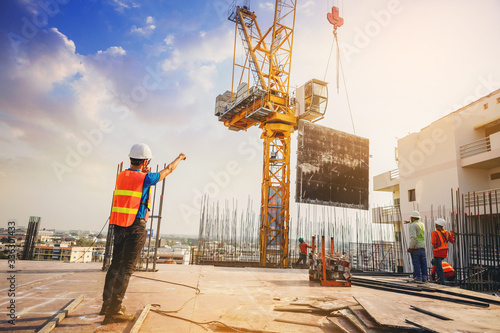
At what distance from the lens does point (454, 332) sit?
226cm

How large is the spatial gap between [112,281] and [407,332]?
2.73 metres

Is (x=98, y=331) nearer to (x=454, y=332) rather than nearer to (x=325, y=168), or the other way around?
(x=454, y=332)

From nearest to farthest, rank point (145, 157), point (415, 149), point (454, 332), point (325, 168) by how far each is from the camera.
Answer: point (454, 332)
point (145, 157)
point (325, 168)
point (415, 149)

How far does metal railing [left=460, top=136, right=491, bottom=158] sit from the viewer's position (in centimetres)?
1662

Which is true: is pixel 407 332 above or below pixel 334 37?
below

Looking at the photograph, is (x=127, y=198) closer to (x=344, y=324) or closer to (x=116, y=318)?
(x=116, y=318)

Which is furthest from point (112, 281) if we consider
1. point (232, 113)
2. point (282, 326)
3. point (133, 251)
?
point (232, 113)

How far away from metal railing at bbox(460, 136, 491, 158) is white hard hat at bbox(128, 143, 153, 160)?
63.5ft

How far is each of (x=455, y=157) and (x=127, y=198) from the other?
64.7 feet

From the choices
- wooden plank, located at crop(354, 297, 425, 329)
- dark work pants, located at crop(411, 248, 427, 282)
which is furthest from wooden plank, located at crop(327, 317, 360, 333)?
dark work pants, located at crop(411, 248, 427, 282)

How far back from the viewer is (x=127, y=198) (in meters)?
2.88

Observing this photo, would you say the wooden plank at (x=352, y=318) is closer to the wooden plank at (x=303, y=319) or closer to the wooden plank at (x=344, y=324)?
the wooden plank at (x=344, y=324)

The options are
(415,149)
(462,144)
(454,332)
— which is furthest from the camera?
(415,149)

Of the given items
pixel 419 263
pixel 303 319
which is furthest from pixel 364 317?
pixel 419 263
